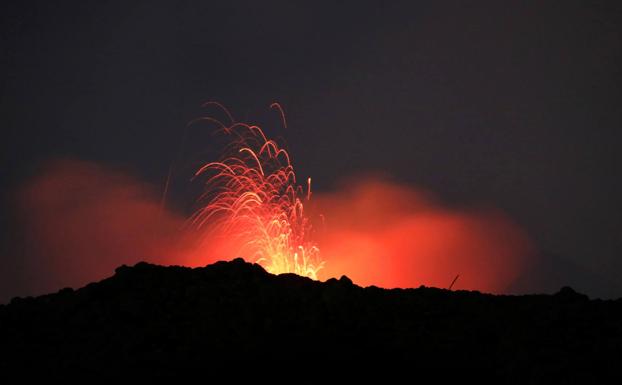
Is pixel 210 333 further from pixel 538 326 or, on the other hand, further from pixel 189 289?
pixel 538 326

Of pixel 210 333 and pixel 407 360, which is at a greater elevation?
pixel 210 333

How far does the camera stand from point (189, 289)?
97.6 ft

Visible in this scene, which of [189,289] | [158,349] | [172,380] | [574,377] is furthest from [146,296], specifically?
[574,377]

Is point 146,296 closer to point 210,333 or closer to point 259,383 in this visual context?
point 210,333

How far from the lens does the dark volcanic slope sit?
25.4m

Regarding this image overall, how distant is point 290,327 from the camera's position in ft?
87.5

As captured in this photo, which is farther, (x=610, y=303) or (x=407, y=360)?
(x=610, y=303)

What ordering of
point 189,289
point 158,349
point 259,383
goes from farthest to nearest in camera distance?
point 189,289 → point 158,349 → point 259,383

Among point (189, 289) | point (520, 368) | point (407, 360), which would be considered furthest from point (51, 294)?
point (520, 368)

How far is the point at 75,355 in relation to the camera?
26359mm

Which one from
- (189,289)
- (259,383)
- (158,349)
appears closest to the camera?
(259,383)

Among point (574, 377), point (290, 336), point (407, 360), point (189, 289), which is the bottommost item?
point (574, 377)

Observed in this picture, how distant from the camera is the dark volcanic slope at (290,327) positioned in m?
25.4

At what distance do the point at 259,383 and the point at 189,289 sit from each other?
7498 mm
